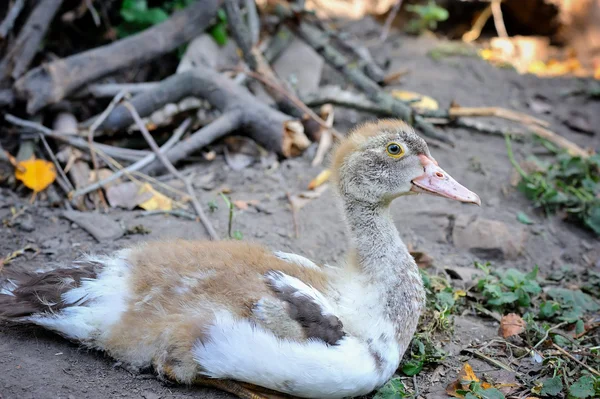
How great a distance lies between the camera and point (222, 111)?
579cm

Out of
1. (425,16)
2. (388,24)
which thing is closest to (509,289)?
(388,24)

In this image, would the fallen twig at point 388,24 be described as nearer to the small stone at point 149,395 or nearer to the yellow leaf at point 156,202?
the yellow leaf at point 156,202

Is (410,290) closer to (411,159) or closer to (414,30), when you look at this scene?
(411,159)

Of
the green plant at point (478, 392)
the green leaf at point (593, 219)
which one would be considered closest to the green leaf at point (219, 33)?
the green leaf at point (593, 219)

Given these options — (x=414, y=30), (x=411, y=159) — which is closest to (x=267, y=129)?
(x=411, y=159)

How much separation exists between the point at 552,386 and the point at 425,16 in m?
6.48

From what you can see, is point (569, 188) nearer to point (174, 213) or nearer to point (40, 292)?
point (174, 213)

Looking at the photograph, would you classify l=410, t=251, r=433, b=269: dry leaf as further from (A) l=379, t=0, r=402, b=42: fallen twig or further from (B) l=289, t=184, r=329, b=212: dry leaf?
(A) l=379, t=0, r=402, b=42: fallen twig

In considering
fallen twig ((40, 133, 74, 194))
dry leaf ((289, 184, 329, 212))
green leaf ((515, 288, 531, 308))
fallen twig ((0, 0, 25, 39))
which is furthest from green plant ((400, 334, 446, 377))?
fallen twig ((0, 0, 25, 39))

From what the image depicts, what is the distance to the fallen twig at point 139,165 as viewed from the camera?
497 cm

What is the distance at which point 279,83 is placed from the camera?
6262 millimetres

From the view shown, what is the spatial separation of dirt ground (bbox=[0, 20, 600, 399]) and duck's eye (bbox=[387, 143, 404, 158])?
1.60 ft

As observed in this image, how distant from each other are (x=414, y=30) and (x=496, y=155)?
3439mm

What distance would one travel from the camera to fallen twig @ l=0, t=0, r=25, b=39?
5570mm
